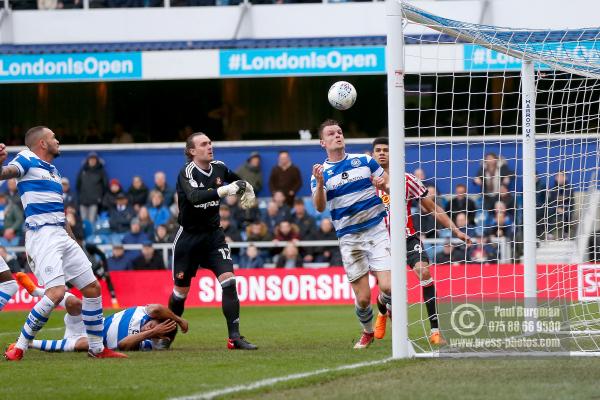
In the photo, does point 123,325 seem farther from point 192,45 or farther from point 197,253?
point 192,45

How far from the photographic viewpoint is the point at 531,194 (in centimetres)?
1296

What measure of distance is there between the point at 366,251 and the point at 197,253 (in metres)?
1.78

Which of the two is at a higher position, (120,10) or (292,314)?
(120,10)

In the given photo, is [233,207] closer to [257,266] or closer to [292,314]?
[257,266]

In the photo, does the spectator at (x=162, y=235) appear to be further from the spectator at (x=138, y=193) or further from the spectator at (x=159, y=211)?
the spectator at (x=138, y=193)

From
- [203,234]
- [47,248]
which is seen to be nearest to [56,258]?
[47,248]

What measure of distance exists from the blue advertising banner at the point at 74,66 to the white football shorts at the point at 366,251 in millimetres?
14640

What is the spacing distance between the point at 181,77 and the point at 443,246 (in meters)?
8.30

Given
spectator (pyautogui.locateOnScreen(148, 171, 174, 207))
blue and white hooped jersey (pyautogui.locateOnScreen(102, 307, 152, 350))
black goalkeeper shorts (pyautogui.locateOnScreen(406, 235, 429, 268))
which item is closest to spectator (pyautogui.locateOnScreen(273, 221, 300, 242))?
spectator (pyautogui.locateOnScreen(148, 171, 174, 207))

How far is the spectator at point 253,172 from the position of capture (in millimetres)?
24094

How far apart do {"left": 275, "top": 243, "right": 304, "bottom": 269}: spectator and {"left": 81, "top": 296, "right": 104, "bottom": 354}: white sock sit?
1072 centimetres

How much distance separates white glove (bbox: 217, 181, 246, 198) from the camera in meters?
11.3

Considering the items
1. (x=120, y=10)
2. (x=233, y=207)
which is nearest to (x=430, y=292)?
(x=233, y=207)

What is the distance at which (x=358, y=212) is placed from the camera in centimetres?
1166
